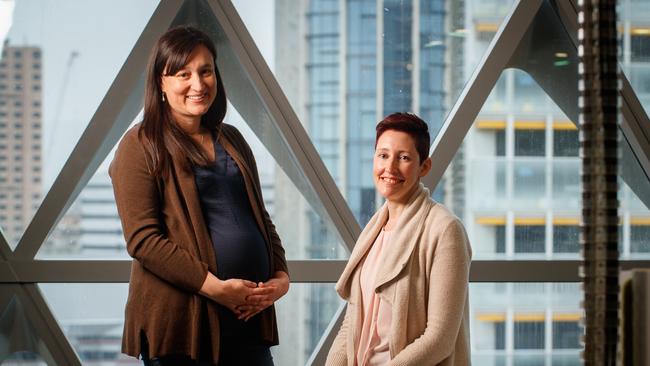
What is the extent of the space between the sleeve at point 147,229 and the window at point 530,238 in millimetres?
2940

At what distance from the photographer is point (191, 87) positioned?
349 cm

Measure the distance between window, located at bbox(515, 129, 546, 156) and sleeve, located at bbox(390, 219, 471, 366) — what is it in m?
2.89

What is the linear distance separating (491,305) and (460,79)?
55.8 inches

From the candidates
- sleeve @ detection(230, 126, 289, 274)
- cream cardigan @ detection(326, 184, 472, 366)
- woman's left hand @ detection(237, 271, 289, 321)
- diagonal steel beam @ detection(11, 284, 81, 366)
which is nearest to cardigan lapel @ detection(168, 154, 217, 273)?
woman's left hand @ detection(237, 271, 289, 321)

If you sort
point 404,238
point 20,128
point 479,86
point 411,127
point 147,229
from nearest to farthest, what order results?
1. point 404,238
2. point 411,127
3. point 147,229
4. point 20,128
5. point 479,86

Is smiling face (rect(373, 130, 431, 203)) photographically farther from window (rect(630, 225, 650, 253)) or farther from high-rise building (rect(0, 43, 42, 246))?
window (rect(630, 225, 650, 253))

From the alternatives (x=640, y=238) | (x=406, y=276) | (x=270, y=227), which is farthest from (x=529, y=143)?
(x=406, y=276)

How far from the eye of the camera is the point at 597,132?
187cm

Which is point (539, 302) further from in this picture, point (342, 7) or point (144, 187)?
point (144, 187)

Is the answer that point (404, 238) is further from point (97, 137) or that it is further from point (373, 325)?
point (97, 137)

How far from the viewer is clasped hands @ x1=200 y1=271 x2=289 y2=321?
3.35 m

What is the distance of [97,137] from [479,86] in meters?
2.33

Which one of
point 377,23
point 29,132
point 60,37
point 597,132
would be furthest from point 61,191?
point 597,132

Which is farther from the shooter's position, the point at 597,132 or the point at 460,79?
the point at 460,79
